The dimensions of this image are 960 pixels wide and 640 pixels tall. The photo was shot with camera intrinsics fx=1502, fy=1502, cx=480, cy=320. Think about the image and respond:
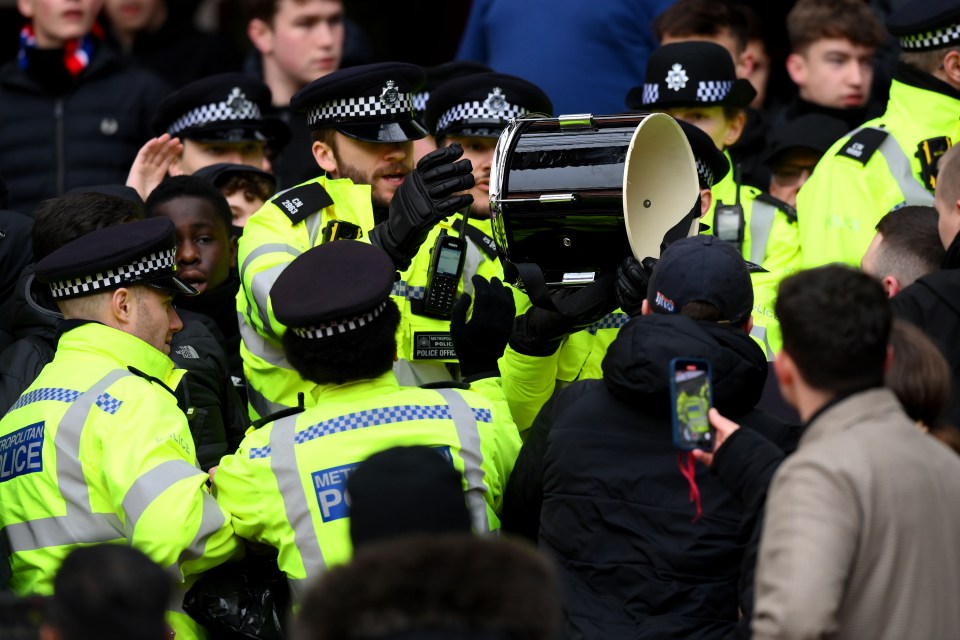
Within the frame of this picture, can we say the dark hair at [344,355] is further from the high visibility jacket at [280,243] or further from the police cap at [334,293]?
the high visibility jacket at [280,243]

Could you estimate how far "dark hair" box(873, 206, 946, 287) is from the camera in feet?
15.7

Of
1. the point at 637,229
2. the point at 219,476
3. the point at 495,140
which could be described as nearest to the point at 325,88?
the point at 495,140

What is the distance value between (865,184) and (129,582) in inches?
156

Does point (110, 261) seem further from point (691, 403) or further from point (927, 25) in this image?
point (927, 25)

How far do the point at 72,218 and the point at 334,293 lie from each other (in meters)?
1.20

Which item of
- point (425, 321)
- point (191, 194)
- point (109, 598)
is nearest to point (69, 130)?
point (191, 194)

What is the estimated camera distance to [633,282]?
4.54 meters

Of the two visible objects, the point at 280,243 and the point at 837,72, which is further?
the point at 837,72

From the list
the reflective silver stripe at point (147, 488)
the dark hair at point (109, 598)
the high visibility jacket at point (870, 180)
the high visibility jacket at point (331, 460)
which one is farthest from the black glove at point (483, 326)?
the dark hair at point (109, 598)

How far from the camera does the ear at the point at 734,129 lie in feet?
21.1

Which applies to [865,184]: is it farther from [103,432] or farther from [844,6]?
[103,432]

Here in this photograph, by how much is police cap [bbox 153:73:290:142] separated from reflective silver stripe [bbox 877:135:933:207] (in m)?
2.69

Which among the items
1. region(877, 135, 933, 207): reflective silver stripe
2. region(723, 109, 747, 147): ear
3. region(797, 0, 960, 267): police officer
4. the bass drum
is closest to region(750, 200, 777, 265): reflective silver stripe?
region(797, 0, 960, 267): police officer

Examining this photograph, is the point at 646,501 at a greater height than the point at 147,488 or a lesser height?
greater
